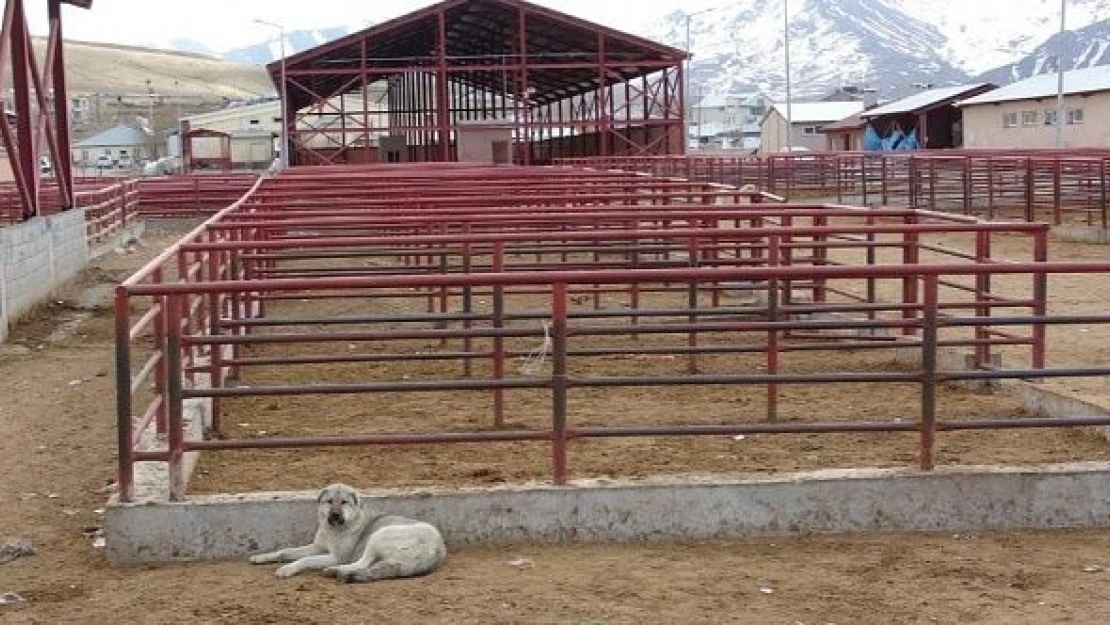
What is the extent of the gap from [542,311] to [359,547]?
4209 millimetres

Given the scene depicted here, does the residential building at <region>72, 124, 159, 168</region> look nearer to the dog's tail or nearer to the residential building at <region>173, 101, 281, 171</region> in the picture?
the residential building at <region>173, 101, 281, 171</region>

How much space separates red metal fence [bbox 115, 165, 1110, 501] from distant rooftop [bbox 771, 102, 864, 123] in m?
79.5

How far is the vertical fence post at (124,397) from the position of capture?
249 inches

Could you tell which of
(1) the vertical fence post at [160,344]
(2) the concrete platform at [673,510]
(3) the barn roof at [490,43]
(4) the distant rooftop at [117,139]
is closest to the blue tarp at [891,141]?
(3) the barn roof at [490,43]

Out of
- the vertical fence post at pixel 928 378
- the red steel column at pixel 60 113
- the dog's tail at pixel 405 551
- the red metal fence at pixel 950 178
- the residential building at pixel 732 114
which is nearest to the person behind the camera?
the dog's tail at pixel 405 551

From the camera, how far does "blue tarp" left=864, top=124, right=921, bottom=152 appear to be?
2259 inches

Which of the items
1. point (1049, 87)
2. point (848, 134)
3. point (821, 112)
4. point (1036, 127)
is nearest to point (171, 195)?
point (1036, 127)

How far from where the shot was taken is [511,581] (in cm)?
588

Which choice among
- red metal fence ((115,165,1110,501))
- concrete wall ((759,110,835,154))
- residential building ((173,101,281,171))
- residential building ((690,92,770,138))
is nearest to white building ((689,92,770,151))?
residential building ((690,92,770,138))

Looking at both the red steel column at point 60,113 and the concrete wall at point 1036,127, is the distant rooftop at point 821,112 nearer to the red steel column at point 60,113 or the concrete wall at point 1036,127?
the concrete wall at point 1036,127

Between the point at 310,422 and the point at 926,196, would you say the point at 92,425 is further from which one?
the point at 926,196

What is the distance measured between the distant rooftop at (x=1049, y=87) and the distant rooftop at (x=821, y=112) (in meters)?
37.8

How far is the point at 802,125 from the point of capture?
93688 millimetres

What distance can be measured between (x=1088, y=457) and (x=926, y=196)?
2371cm
